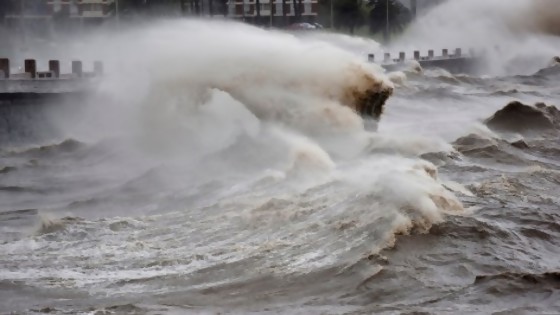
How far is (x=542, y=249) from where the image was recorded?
11.9m

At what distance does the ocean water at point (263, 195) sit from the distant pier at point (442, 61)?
56.0 feet

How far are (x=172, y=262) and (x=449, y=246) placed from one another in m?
2.62

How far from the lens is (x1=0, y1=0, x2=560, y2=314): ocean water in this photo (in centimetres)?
1038

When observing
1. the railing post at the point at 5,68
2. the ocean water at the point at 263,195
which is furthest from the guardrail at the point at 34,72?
the ocean water at the point at 263,195

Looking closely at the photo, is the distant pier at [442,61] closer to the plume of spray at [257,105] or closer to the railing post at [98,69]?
the railing post at [98,69]

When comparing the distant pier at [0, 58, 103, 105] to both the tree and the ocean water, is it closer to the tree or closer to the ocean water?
the ocean water

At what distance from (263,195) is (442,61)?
126 feet

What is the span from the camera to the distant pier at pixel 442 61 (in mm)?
46219

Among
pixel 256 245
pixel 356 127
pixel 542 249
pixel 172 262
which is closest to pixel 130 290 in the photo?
pixel 172 262

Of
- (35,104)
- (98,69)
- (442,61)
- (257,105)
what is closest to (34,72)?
(98,69)

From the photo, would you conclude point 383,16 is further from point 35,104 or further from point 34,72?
point 35,104

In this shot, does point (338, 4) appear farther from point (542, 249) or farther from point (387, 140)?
point (542, 249)

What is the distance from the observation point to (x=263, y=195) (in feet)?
46.7

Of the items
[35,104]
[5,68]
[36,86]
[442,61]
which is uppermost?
[5,68]
